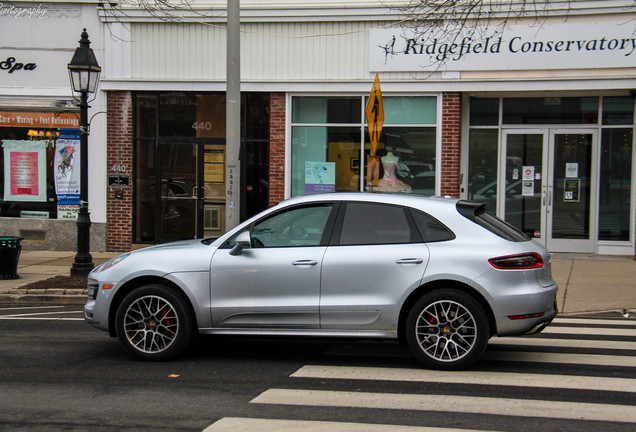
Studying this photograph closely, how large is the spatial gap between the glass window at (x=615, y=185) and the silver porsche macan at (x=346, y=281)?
901 centimetres

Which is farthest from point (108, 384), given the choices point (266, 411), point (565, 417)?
point (565, 417)

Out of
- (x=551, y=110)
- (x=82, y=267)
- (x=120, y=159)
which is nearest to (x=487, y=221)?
(x=82, y=267)

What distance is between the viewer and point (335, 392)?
566 cm

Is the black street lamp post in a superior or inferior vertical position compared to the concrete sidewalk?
superior

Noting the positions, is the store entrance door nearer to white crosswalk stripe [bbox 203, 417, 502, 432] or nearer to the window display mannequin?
the window display mannequin

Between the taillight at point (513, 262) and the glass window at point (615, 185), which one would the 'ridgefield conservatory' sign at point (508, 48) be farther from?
the taillight at point (513, 262)

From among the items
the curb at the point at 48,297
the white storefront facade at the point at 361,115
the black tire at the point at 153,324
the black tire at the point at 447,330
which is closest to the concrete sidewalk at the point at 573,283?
the curb at the point at 48,297

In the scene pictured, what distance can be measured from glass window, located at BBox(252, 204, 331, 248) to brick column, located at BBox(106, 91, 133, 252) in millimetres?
9576

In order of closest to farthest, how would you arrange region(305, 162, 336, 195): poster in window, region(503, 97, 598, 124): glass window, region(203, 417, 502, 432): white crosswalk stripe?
region(203, 417, 502, 432): white crosswalk stripe
region(503, 97, 598, 124): glass window
region(305, 162, 336, 195): poster in window

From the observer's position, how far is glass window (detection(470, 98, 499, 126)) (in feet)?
50.0

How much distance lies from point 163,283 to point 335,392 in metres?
2.09

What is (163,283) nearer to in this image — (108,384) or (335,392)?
(108,384)

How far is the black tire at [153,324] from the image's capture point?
661cm

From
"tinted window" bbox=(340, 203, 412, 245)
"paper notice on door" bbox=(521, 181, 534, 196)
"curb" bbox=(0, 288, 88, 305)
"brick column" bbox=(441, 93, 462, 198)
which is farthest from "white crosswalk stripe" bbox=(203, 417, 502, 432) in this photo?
"paper notice on door" bbox=(521, 181, 534, 196)
